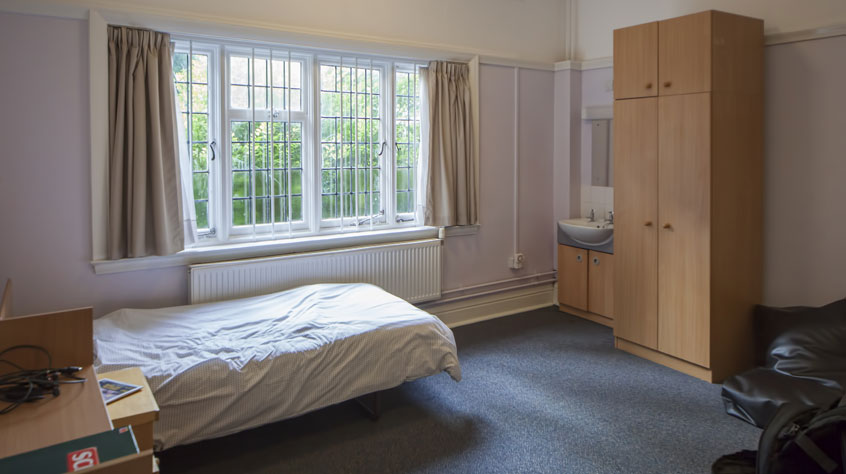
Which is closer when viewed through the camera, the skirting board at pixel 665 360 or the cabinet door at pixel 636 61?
the skirting board at pixel 665 360

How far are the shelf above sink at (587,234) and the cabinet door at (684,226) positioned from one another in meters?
0.77

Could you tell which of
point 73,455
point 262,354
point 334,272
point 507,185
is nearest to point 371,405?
point 262,354

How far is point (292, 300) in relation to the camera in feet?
11.7

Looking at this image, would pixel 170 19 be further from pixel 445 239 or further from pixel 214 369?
pixel 445 239

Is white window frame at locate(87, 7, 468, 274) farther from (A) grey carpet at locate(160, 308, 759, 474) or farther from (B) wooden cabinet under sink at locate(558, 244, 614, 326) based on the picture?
(B) wooden cabinet under sink at locate(558, 244, 614, 326)

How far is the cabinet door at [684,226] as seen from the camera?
3484mm

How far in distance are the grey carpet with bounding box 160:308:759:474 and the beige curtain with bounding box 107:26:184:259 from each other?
125 cm

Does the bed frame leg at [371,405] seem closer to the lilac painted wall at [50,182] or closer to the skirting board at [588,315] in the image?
the lilac painted wall at [50,182]

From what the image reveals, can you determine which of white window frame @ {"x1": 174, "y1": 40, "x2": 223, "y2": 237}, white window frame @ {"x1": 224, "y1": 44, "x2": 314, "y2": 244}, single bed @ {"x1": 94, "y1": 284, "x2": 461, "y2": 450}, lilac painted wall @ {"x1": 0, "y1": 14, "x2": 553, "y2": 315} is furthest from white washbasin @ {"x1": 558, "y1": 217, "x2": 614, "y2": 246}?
lilac painted wall @ {"x1": 0, "y1": 14, "x2": 553, "y2": 315}

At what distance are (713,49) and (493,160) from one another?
1.88 meters

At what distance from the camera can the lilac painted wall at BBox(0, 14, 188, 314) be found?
119 inches

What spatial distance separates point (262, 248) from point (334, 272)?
531mm

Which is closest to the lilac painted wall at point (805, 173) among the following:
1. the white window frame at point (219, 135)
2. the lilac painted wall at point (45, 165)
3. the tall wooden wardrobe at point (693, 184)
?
the tall wooden wardrobe at point (693, 184)

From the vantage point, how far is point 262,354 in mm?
2762
